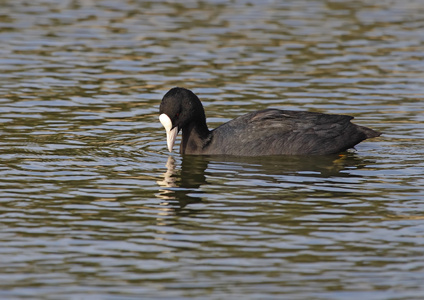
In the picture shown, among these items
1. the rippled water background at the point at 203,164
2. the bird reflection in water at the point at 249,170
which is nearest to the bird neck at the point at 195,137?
the bird reflection in water at the point at 249,170

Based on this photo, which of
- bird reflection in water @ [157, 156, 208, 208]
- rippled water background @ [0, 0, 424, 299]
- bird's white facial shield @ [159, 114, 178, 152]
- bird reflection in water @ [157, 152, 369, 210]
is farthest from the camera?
bird's white facial shield @ [159, 114, 178, 152]

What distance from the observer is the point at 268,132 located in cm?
1190

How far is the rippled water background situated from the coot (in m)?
0.23

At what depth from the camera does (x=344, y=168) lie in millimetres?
11312

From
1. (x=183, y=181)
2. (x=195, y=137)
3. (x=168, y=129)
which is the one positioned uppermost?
(x=168, y=129)

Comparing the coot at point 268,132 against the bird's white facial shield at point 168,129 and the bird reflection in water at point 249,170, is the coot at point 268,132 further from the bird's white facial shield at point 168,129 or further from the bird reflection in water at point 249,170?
the bird reflection in water at point 249,170

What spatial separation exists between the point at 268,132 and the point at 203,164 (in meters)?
1.00

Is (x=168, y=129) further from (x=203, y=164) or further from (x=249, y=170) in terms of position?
(x=249, y=170)

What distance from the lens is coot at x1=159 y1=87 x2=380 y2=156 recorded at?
11.9 m

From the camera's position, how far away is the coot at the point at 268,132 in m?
11.9

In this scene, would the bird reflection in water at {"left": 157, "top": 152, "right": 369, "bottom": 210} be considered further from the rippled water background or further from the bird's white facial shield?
the bird's white facial shield

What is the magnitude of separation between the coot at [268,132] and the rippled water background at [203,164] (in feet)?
0.76

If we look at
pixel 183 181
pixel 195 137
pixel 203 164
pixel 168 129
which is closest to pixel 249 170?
pixel 203 164

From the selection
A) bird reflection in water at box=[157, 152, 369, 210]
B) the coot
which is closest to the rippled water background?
bird reflection in water at box=[157, 152, 369, 210]
